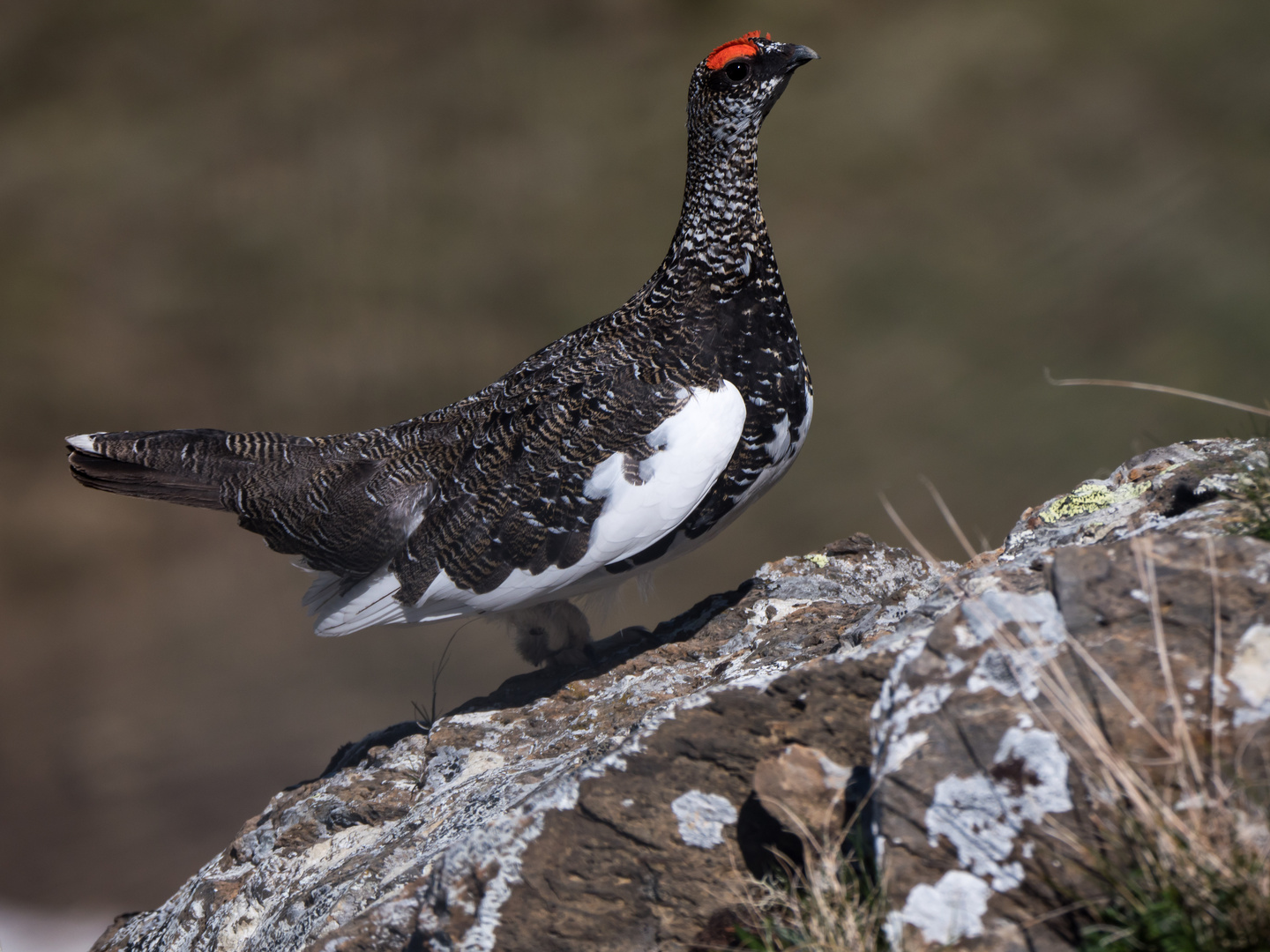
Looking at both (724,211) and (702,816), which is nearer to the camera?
(702,816)

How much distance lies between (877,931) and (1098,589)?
0.66m

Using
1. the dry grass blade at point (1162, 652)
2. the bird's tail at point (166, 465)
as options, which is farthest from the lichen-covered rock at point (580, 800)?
the bird's tail at point (166, 465)

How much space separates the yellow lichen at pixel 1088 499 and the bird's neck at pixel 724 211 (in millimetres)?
1351

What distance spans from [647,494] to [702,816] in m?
1.57

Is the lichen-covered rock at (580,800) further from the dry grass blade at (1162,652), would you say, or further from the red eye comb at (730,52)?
the red eye comb at (730,52)

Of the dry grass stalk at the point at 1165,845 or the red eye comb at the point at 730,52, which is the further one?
the red eye comb at the point at 730,52

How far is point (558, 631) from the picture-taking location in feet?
12.5

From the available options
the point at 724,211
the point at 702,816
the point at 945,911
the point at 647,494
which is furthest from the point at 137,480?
the point at 945,911

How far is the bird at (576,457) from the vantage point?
3.38m

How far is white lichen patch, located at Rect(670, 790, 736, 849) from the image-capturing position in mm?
1841

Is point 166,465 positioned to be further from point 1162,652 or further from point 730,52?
point 1162,652

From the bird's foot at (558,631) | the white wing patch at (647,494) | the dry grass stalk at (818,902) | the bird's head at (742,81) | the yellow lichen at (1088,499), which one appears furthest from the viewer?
the bird's foot at (558,631)

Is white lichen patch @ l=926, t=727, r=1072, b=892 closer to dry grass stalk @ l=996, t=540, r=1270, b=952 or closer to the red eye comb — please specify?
dry grass stalk @ l=996, t=540, r=1270, b=952

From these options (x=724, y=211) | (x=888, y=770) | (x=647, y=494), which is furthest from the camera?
(x=724, y=211)
